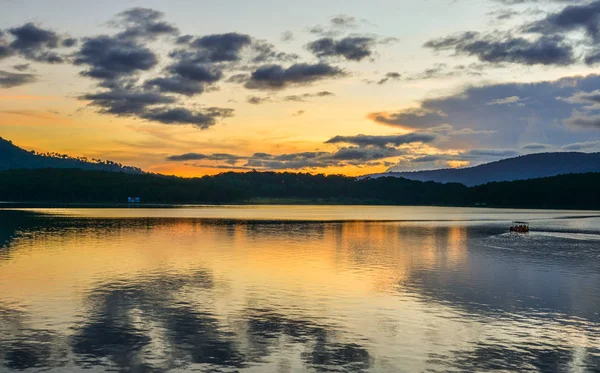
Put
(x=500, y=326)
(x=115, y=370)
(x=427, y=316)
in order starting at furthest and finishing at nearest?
1. (x=427, y=316)
2. (x=500, y=326)
3. (x=115, y=370)

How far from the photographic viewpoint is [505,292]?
41656 millimetres

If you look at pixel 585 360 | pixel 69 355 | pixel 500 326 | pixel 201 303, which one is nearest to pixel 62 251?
pixel 201 303

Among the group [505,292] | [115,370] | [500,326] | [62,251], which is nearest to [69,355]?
[115,370]

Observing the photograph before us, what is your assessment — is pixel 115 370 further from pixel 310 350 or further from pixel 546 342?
pixel 546 342

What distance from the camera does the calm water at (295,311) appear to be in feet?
78.8

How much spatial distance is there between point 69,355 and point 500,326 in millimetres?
20829

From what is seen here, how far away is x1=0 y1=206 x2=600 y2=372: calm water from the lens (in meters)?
24.0

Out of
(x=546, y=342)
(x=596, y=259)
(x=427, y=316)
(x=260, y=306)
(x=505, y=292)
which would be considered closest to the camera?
(x=546, y=342)

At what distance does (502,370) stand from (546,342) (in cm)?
570

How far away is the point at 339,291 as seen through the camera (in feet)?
137

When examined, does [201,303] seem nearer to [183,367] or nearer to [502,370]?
[183,367]

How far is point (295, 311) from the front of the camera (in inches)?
1347

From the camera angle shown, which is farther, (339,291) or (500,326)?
(339,291)

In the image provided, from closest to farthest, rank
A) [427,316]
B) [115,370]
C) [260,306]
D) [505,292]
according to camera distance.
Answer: [115,370] → [427,316] → [260,306] → [505,292]
